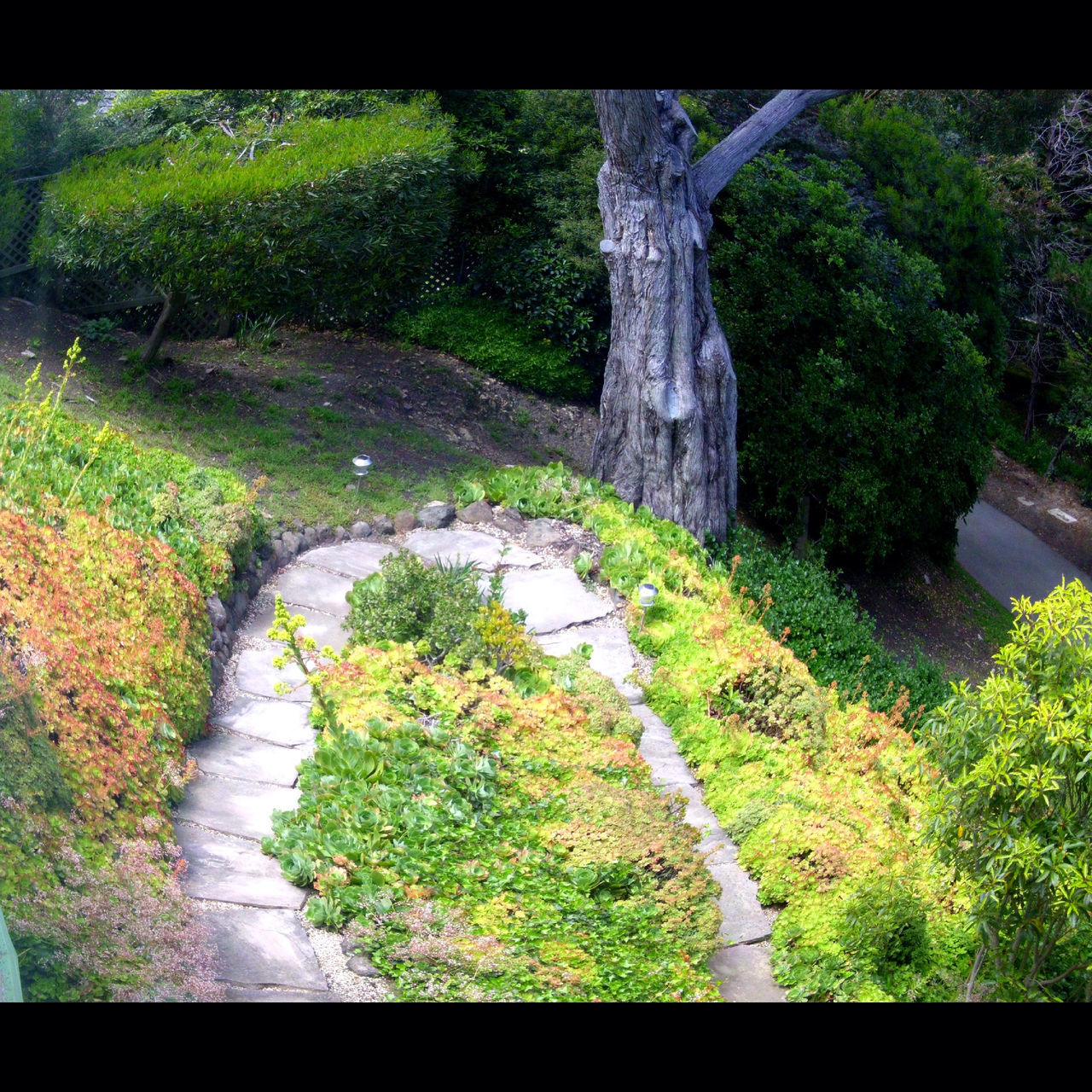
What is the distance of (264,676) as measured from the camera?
6.11 m

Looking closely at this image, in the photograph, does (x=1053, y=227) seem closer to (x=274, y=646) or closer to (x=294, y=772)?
(x=274, y=646)

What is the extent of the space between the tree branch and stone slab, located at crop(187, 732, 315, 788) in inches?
277

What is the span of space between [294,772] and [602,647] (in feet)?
8.63

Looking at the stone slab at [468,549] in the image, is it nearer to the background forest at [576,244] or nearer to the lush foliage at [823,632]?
the lush foliage at [823,632]

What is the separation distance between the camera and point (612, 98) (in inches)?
356

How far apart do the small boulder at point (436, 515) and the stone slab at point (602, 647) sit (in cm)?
190

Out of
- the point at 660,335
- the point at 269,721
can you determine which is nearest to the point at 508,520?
the point at 660,335

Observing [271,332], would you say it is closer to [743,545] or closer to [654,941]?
[743,545]

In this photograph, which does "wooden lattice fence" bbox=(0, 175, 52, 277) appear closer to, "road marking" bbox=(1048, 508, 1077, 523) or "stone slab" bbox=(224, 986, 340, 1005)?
"stone slab" bbox=(224, 986, 340, 1005)

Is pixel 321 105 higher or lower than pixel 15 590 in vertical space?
higher

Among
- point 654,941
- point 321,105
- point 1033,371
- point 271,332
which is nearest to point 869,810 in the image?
point 654,941

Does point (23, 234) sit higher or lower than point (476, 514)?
higher

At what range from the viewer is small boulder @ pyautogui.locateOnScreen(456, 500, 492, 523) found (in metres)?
8.84

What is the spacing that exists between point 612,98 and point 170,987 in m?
7.82
